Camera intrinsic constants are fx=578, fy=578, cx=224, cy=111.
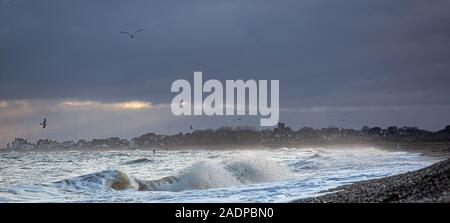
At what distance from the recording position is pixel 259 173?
30.5m

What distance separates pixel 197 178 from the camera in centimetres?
2820

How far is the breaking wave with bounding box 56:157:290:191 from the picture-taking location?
2623 cm

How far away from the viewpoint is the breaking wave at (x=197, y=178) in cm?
2623

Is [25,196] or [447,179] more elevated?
[447,179]

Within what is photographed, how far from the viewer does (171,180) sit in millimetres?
28125
